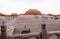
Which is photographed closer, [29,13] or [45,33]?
[45,33]

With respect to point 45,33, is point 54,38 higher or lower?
lower

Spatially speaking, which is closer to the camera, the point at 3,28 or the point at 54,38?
the point at 3,28

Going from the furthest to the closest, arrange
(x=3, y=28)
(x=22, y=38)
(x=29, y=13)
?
(x=29, y=13)
(x=22, y=38)
(x=3, y=28)

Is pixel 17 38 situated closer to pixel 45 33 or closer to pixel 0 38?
pixel 0 38

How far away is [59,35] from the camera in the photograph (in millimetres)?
6746

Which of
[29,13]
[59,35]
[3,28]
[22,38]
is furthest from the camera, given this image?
[29,13]

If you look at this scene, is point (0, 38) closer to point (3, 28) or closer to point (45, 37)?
point (3, 28)

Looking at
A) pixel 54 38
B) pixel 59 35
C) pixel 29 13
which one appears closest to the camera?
pixel 59 35

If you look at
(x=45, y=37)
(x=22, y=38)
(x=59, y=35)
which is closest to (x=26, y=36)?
(x=22, y=38)

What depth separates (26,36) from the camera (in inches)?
248

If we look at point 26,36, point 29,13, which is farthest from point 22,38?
point 29,13

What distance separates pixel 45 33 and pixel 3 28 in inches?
68.8

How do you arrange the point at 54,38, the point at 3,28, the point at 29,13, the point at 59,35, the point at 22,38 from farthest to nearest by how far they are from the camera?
the point at 29,13 → the point at 54,38 → the point at 59,35 → the point at 22,38 → the point at 3,28

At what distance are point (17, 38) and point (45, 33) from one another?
1182 millimetres
